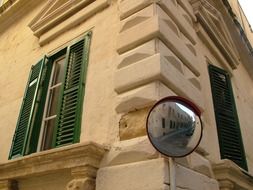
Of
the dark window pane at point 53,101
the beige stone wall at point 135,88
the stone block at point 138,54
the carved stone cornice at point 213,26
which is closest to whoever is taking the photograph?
the beige stone wall at point 135,88

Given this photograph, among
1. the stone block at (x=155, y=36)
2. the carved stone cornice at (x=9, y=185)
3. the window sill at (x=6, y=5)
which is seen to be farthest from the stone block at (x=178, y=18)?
the window sill at (x=6, y=5)

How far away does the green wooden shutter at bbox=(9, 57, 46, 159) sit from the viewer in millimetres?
3457

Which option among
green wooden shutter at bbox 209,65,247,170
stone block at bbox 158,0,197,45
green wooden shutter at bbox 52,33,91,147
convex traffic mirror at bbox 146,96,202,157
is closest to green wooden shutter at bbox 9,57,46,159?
green wooden shutter at bbox 52,33,91,147

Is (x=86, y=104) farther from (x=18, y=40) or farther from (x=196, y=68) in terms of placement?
(x=18, y=40)

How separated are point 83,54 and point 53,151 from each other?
142 centimetres

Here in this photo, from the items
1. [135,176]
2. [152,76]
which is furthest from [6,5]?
[135,176]

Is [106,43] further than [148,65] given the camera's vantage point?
Yes

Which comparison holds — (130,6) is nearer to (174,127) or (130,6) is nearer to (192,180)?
(174,127)

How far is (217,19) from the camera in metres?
5.45

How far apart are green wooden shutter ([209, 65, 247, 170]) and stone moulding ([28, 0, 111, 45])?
6.64 ft

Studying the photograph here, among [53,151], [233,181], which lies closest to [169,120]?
[53,151]

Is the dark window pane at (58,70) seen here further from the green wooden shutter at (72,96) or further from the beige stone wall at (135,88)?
the green wooden shutter at (72,96)

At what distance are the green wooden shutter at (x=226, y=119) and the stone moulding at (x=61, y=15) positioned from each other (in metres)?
2.02

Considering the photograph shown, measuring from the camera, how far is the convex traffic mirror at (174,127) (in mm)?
1788
